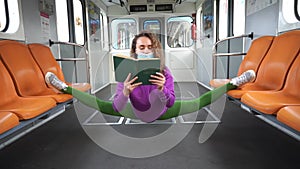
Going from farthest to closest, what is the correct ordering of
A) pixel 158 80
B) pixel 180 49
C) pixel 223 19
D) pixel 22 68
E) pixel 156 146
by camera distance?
pixel 180 49 → pixel 223 19 → pixel 22 68 → pixel 156 146 → pixel 158 80

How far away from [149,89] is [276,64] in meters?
1.22

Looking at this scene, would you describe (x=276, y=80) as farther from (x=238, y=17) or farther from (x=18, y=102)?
(x=18, y=102)

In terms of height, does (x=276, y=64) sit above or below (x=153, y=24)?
below

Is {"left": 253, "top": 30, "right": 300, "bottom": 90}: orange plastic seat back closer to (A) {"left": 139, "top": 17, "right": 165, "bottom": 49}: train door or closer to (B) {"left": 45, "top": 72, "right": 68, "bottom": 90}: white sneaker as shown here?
(B) {"left": 45, "top": 72, "right": 68, "bottom": 90}: white sneaker

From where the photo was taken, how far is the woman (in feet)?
4.22

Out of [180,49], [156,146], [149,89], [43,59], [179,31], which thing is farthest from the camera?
[179,31]

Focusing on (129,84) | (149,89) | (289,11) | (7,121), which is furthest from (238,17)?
(7,121)

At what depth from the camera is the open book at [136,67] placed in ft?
3.83

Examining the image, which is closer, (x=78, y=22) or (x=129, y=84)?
(x=129, y=84)

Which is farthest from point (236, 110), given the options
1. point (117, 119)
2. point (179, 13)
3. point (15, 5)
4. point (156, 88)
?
point (179, 13)

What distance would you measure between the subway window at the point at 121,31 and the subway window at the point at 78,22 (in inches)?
87.0

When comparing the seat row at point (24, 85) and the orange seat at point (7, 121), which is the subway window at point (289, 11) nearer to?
the seat row at point (24, 85)

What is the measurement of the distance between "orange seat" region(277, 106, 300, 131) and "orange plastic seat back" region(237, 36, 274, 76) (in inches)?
42.2

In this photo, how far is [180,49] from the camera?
6.29m
